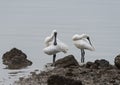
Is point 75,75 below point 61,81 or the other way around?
the other way around

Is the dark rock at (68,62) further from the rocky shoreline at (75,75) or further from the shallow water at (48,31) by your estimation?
the shallow water at (48,31)

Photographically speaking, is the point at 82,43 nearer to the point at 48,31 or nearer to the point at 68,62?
the point at 68,62

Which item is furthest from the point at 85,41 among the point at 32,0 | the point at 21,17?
the point at 32,0

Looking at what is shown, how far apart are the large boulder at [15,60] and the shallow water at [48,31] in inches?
11.9

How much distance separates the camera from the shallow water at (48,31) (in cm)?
2756

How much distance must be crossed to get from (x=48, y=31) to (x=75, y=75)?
55.5ft

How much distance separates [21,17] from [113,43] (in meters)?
17.3

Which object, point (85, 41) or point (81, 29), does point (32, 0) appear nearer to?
point (81, 29)

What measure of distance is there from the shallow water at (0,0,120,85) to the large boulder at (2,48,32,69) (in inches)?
11.9

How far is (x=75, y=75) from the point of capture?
791 inches

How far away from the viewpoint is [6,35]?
115 ft

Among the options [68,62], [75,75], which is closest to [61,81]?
[75,75]

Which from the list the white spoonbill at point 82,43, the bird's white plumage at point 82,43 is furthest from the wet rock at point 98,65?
the bird's white plumage at point 82,43

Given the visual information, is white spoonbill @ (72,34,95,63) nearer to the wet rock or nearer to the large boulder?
the large boulder
